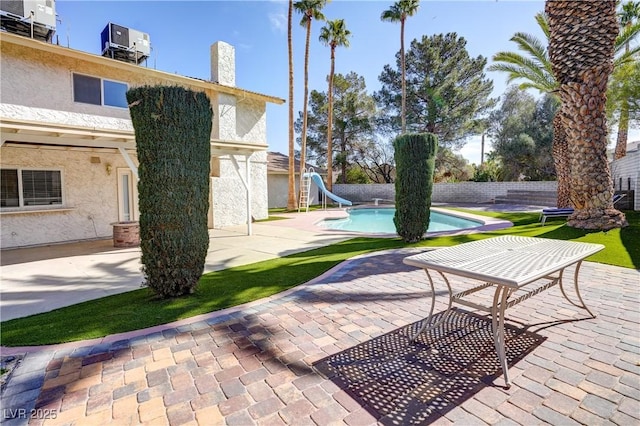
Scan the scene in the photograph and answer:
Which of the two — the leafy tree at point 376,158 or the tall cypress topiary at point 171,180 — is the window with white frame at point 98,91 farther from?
the leafy tree at point 376,158

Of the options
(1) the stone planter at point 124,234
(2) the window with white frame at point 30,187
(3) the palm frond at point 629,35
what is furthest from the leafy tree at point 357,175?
(2) the window with white frame at point 30,187

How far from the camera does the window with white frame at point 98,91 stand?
446 inches

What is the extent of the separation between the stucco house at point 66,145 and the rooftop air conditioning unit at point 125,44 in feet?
8.35

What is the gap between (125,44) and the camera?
1395 cm

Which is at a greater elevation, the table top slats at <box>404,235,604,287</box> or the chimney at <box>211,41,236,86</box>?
the chimney at <box>211,41,236,86</box>

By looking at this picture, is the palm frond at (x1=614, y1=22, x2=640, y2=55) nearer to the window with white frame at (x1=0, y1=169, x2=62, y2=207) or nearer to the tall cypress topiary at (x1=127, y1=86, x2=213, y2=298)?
the tall cypress topiary at (x1=127, y1=86, x2=213, y2=298)

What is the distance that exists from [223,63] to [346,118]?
18199mm

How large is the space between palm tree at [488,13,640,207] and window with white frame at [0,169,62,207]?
64.9ft

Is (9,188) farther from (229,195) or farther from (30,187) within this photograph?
(229,195)

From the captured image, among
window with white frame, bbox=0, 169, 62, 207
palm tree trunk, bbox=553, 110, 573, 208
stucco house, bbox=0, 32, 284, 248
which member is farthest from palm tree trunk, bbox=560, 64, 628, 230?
window with white frame, bbox=0, 169, 62, 207

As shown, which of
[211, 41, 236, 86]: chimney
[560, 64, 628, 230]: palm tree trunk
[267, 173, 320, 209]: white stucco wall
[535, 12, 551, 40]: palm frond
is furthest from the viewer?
[267, 173, 320, 209]: white stucco wall

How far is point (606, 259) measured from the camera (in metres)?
7.18

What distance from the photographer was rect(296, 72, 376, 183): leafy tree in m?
31.9

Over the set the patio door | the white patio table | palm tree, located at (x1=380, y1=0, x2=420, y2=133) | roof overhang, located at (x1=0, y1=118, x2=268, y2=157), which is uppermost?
palm tree, located at (x1=380, y1=0, x2=420, y2=133)
